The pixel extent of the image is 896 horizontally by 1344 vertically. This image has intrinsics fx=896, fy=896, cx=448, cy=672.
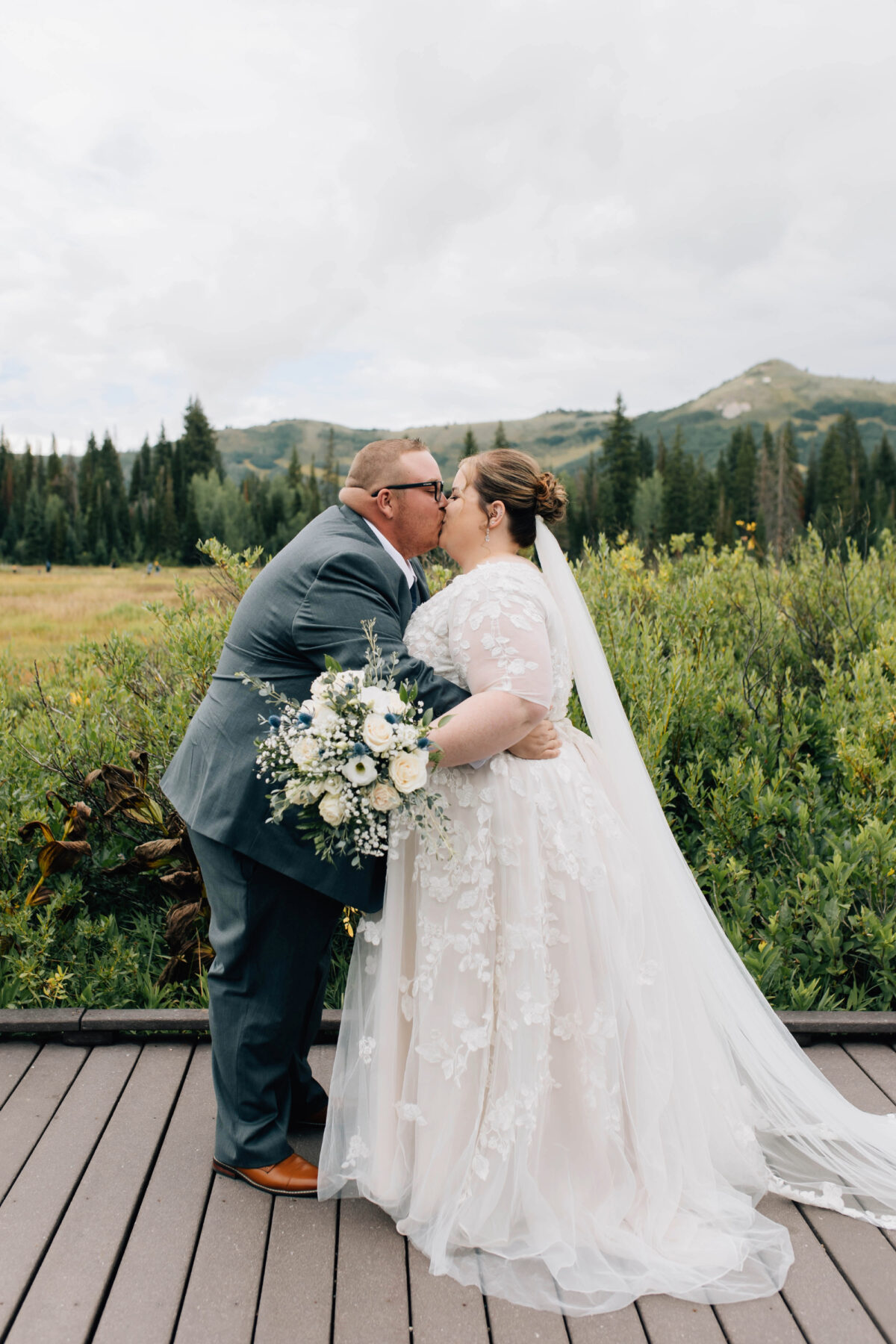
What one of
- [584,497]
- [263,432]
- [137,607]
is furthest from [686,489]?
[263,432]

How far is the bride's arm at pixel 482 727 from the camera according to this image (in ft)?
7.35

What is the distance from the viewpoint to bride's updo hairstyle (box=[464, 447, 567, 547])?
2.61 metres

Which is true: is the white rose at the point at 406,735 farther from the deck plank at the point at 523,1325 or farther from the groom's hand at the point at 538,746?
the deck plank at the point at 523,1325

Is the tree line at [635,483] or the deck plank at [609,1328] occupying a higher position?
the tree line at [635,483]

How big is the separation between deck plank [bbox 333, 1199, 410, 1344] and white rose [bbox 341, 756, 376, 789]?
1.22m

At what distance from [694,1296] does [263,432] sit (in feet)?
668

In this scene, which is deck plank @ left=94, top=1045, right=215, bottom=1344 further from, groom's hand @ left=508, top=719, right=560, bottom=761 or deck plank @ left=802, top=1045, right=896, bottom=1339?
deck plank @ left=802, top=1045, right=896, bottom=1339

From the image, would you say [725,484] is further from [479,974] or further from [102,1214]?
[102,1214]

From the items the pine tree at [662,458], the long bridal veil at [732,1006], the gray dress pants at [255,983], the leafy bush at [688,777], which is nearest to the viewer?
the gray dress pants at [255,983]

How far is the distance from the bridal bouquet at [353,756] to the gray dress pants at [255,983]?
0.37 m

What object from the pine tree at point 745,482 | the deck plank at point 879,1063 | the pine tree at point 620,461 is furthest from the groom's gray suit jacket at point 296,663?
the pine tree at point 745,482

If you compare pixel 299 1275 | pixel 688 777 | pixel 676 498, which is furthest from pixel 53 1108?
pixel 676 498

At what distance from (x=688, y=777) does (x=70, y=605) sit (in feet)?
16.8

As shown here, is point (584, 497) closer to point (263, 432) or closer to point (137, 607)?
point (137, 607)
